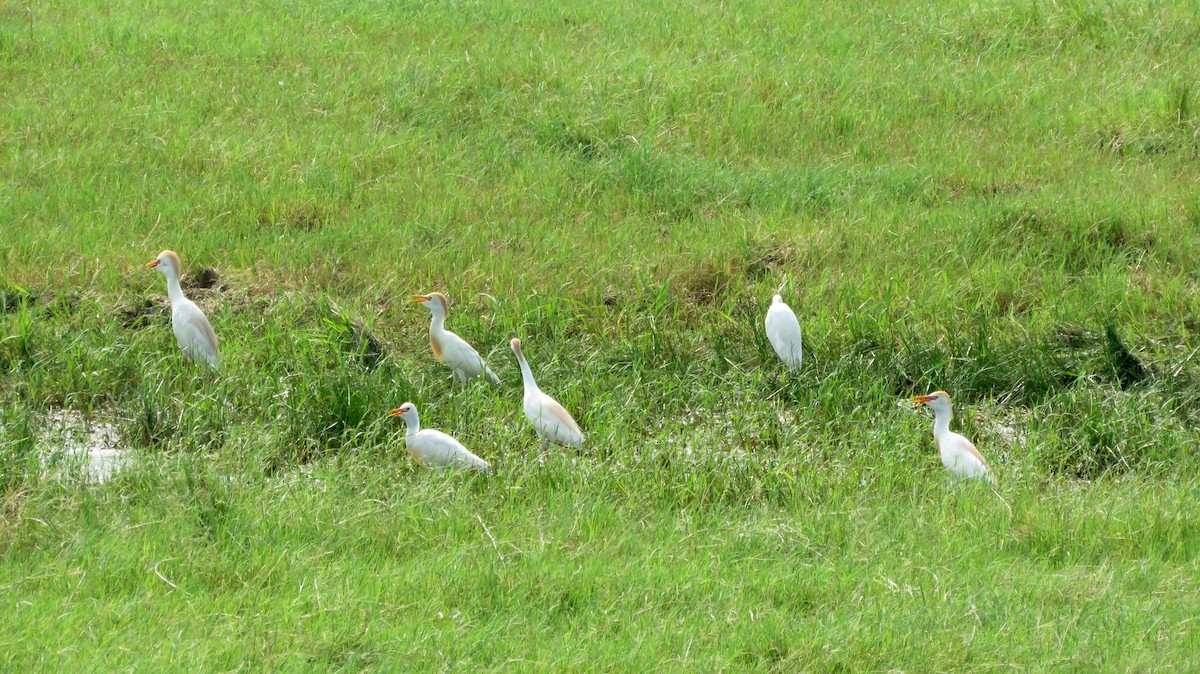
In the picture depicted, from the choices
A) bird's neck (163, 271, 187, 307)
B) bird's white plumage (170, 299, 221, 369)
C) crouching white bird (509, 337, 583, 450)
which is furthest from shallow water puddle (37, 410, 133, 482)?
crouching white bird (509, 337, 583, 450)

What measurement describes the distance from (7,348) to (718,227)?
13.9 feet

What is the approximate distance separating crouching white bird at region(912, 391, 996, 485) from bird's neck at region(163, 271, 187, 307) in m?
3.71

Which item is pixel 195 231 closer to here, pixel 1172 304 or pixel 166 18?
pixel 166 18

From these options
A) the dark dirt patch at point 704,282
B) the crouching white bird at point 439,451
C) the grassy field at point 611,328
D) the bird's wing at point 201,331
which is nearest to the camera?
the grassy field at point 611,328

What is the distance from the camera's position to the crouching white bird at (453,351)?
704cm

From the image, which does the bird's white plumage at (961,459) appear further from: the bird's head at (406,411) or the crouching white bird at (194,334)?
the crouching white bird at (194,334)

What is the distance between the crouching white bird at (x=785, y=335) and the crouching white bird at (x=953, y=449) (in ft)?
2.59

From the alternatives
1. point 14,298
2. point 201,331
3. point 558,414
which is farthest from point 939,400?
point 14,298

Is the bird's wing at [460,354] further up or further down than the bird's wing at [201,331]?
further down

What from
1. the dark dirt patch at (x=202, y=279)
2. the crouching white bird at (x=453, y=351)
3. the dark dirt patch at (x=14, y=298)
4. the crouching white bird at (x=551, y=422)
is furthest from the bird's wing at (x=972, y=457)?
the dark dirt patch at (x=14, y=298)

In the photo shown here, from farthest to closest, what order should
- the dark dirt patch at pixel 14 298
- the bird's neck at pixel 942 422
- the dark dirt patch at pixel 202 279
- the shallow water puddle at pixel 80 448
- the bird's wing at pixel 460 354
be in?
the dark dirt patch at pixel 202 279
the dark dirt patch at pixel 14 298
the bird's wing at pixel 460 354
the bird's neck at pixel 942 422
the shallow water puddle at pixel 80 448

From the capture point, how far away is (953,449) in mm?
6066

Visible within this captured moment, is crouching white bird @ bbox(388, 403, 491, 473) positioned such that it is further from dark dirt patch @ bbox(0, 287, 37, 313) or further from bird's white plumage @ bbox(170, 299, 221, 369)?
dark dirt patch @ bbox(0, 287, 37, 313)

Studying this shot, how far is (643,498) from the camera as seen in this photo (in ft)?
18.7
